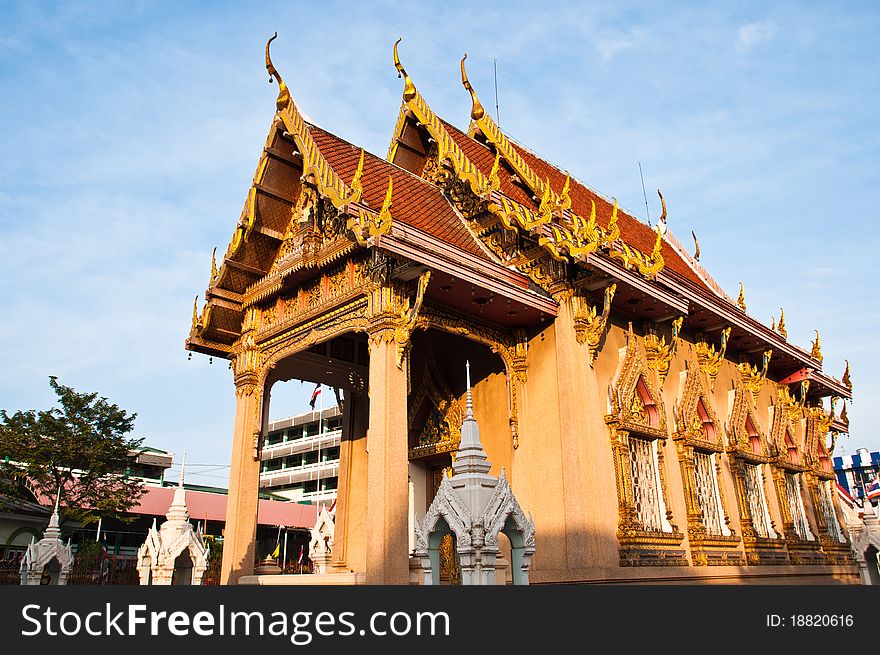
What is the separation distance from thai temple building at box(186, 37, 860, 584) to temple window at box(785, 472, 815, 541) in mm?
796

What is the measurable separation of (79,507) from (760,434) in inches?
757

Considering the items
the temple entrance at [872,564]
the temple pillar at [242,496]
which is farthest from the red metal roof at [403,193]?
the temple entrance at [872,564]

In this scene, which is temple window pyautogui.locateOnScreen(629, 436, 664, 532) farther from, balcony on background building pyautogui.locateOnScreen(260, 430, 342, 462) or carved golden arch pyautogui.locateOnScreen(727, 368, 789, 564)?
balcony on background building pyautogui.locateOnScreen(260, 430, 342, 462)

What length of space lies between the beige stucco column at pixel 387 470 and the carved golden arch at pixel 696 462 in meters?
5.32

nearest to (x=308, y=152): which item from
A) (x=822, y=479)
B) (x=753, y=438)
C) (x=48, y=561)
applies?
(x=48, y=561)

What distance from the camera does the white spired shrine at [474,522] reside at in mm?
5969

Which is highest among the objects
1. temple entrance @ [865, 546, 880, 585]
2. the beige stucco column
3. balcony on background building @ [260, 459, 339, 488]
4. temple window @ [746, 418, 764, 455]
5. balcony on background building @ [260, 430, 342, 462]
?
balcony on background building @ [260, 430, 342, 462]

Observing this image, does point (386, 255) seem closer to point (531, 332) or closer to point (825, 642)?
point (531, 332)

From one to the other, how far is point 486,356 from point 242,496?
14.7 feet

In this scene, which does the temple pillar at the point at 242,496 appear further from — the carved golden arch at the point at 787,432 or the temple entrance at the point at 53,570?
the carved golden arch at the point at 787,432

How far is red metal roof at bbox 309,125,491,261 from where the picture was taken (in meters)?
10.4

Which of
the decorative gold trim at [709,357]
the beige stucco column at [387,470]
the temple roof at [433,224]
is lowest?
the beige stucco column at [387,470]

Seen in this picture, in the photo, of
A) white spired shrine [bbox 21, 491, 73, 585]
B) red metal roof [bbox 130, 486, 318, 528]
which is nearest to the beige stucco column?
white spired shrine [bbox 21, 491, 73, 585]

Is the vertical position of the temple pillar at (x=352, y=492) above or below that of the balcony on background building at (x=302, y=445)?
below
